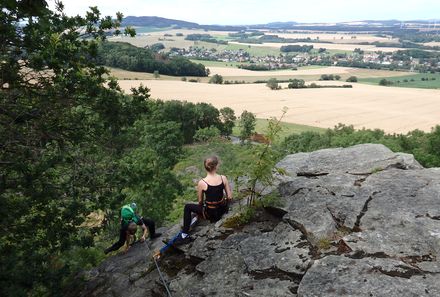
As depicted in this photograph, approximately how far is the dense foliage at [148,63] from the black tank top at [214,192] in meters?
105

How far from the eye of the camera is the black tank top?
10799 mm

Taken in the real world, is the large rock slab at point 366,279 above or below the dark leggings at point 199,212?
above

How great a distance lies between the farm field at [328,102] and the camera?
85.9m

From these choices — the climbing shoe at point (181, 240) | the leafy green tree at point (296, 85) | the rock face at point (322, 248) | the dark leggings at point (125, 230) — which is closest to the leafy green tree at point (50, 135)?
the dark leggings at point (125, 230)

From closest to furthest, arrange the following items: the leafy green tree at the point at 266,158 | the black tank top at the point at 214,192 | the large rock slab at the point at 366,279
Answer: the large rock slab at the point at 366,279 → the leafy green tree at the point at 266,158 → the black tank top at the point at 214,192

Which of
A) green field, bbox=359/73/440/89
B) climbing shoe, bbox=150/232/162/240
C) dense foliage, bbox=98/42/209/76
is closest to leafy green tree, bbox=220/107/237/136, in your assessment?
dense foliage, bbox=98/42/209/76

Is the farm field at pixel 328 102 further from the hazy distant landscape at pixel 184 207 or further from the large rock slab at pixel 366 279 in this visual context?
the large rock slab at pixel 366 279

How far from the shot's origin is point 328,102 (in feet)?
352

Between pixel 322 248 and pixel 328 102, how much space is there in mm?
103061

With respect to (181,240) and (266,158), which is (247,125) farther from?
(266,158)

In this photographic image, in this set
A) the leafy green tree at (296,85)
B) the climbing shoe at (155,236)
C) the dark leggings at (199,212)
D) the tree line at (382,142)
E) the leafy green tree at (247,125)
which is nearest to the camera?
the dark leggings at (199,212)

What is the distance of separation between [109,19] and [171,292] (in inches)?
346

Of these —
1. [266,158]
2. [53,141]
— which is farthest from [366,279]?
[53,141]

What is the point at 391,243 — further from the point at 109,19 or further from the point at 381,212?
the point at 109,19
